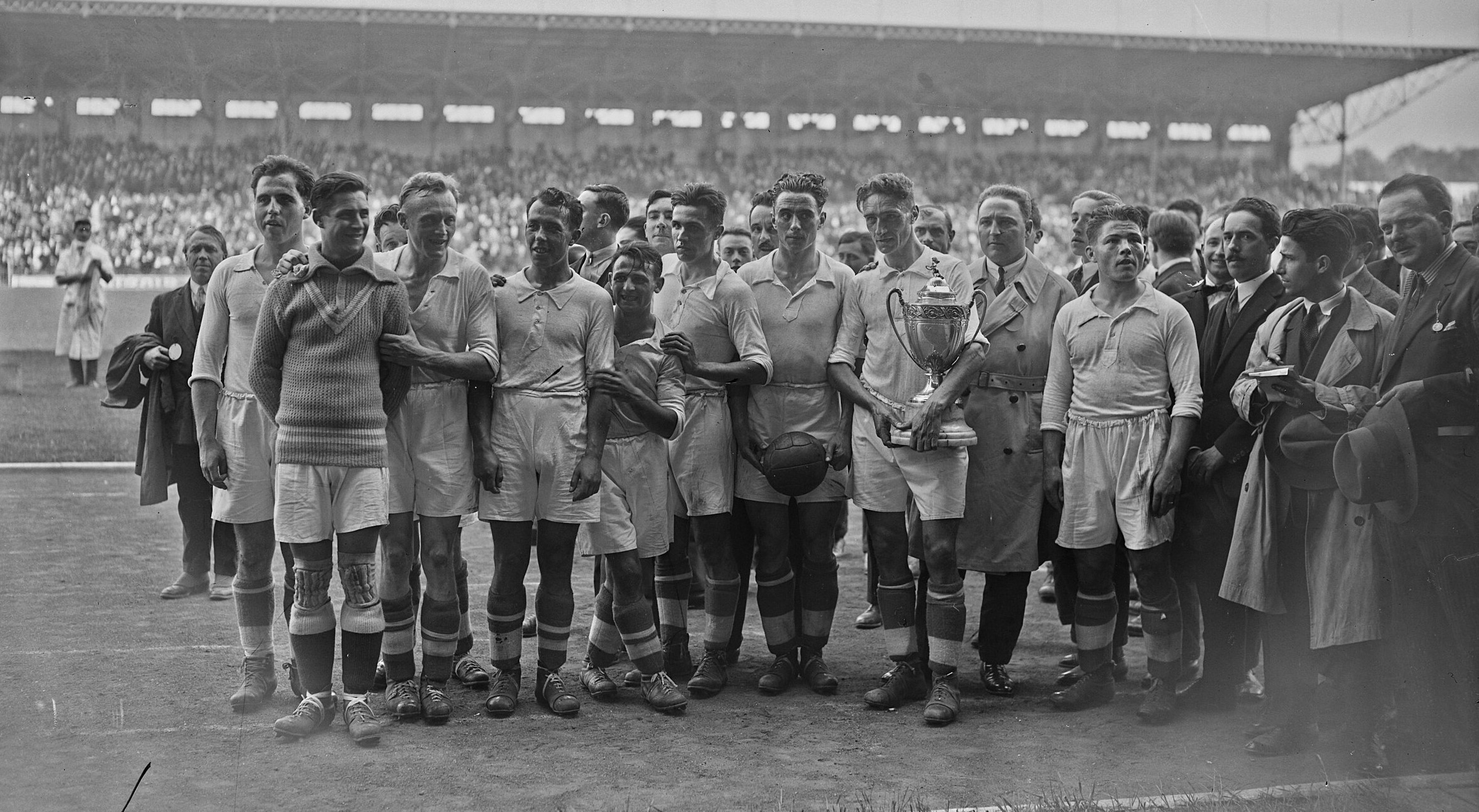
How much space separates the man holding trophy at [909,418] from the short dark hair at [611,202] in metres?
1.55

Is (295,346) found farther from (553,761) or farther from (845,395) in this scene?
(845,395)

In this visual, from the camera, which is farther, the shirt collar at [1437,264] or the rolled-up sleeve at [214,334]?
the rolled-up sleeve at [214,334]

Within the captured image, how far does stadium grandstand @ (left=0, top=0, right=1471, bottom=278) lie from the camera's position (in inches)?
726

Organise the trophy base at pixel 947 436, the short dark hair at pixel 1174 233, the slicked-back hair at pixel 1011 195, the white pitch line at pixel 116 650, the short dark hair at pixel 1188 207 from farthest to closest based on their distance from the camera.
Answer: the short dark hair at pixel 1188 207, the short dark hair at pixel 1174 233, the white pitch line at pixel 116 650, the slicked-back hair at pixel 1011 195, the trophy base at pixel 947 436

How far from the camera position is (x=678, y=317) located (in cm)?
608

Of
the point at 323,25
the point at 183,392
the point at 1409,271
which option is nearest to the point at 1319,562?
the point at 1409,271

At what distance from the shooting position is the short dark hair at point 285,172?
5.62 meters

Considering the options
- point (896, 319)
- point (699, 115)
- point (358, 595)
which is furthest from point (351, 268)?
point (699, 115)

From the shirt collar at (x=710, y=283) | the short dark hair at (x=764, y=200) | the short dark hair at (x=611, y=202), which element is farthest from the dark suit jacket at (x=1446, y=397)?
the short dark hair at (x=611, y=202)

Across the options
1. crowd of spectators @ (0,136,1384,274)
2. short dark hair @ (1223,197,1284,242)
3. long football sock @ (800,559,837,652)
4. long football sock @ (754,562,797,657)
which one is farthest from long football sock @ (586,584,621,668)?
crowd of spectators @ (0,136,1384,274)

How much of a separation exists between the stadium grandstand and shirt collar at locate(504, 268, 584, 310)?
24.5 feet

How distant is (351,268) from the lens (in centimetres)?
516

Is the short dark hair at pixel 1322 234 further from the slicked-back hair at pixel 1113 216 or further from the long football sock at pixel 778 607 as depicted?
the long football sock at pixel 778 607

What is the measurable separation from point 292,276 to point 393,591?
135 cm
